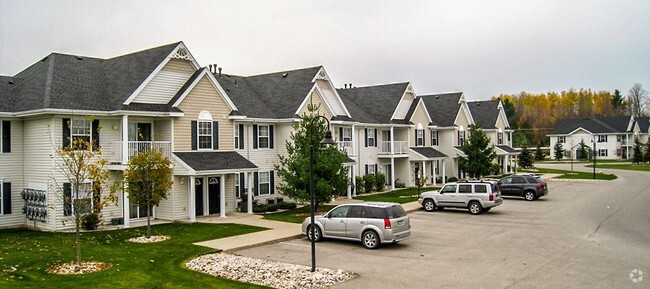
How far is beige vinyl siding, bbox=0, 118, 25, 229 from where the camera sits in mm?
25078

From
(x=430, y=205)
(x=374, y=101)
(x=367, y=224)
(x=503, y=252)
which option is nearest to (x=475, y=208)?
(x=430, y=205)

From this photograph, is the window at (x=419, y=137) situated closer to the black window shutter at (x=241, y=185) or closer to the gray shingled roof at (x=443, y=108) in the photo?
the gray shingled roof at (x=443, y=108)

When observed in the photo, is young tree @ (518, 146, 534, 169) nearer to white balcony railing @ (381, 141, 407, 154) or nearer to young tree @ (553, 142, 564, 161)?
white balcony railing @ (381, 141, 407, 154)

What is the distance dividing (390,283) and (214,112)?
58.7ft

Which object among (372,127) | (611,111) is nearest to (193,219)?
(372,127)

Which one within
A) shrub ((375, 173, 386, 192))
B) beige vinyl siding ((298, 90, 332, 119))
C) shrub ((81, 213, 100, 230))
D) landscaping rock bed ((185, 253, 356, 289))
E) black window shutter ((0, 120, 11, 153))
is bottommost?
landscaping rock bed ((185, 253, 356, 289))

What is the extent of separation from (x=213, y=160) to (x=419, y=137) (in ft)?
84.7

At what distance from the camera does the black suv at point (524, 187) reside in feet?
116

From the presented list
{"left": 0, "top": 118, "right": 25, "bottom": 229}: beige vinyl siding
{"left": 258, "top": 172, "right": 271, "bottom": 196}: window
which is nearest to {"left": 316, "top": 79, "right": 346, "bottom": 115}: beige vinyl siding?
{"left": 258, "top": 172, "right": 271, "bottom": 196}: window

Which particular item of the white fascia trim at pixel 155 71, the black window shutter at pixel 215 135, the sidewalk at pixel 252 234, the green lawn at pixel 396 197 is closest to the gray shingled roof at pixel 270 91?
the black window shutter at pixel 215 135

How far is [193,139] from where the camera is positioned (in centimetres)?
2828

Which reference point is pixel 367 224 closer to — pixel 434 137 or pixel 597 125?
pixel 434 137

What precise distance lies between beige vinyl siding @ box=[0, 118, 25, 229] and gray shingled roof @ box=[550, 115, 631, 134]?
92.8 meters

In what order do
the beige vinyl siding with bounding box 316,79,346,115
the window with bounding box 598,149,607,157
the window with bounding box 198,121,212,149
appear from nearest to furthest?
the window with bounding box 198,121,212,149
the beige vinyl siding with bounding box 316,79,346,115
the window with bounding box 598,149,607,157
